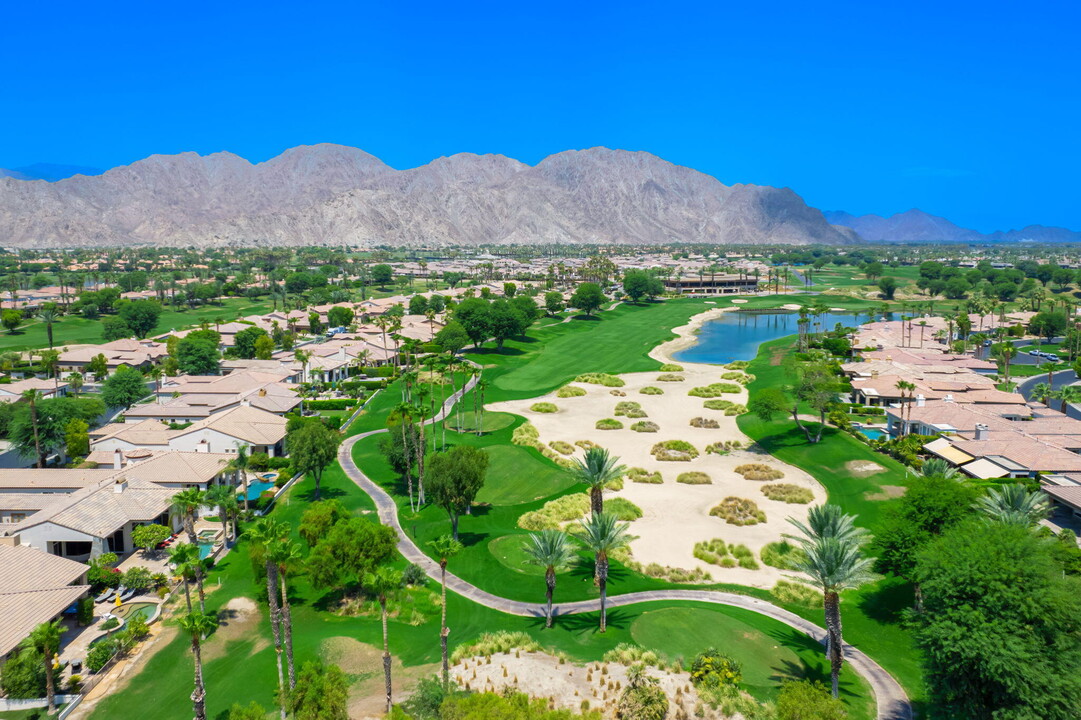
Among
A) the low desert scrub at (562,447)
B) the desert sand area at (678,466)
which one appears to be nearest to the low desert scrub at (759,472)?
the desert sand area at (678,466)

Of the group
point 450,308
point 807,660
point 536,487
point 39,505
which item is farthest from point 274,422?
point 450,308

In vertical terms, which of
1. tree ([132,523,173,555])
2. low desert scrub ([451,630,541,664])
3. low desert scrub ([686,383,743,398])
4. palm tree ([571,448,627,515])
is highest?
palm tree ([571,448,627,515])

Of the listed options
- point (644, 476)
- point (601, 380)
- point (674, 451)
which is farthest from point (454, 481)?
point (601, 380)

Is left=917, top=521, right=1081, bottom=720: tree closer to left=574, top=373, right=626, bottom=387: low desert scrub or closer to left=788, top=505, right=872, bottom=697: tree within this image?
left=788, top=505, right=872, bottom=697: tree

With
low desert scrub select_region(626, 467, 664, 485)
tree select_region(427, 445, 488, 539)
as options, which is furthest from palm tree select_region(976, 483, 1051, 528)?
tree select_region(427, 445, 488, 539)

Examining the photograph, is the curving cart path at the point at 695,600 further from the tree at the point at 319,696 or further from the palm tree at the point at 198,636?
the palm tree at the point at 198,636

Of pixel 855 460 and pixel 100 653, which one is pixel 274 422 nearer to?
pixel 100 653
